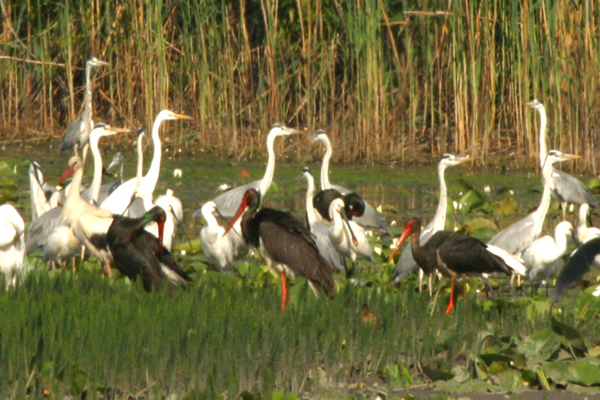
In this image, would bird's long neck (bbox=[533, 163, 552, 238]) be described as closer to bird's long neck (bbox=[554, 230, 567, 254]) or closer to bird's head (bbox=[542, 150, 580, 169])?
bird's long neck (bbox=[554, 230, 567, 254])

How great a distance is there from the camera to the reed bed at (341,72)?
1141cm

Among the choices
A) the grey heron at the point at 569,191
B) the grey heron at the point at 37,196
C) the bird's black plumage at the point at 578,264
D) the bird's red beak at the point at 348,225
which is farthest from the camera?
the grey heron at the point at 569,191

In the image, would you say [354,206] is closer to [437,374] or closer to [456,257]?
[456,257]

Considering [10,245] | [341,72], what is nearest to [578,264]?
[10,245]

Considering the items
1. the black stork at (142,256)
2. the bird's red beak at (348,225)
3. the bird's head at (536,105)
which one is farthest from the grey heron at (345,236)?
the bird's head at (536,105)

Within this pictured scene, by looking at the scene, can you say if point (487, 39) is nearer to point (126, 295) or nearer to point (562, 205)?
point (562, 205)

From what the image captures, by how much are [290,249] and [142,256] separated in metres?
0.85

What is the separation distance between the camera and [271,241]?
6.30 metres

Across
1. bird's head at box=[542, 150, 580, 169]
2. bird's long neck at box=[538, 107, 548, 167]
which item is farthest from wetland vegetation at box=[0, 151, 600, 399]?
bird's long neck at box=[538, 107, 548, 167]

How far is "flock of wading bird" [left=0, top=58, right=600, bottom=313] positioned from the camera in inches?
Answer: 235

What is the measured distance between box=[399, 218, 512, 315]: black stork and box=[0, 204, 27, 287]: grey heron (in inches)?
90.5

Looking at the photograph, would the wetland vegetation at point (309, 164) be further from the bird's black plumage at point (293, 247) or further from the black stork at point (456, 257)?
the black stork at point (456, 257)

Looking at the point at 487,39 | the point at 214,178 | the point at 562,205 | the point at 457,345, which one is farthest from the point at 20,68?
the point at 457,345

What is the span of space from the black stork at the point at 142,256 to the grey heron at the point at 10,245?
52 cm
